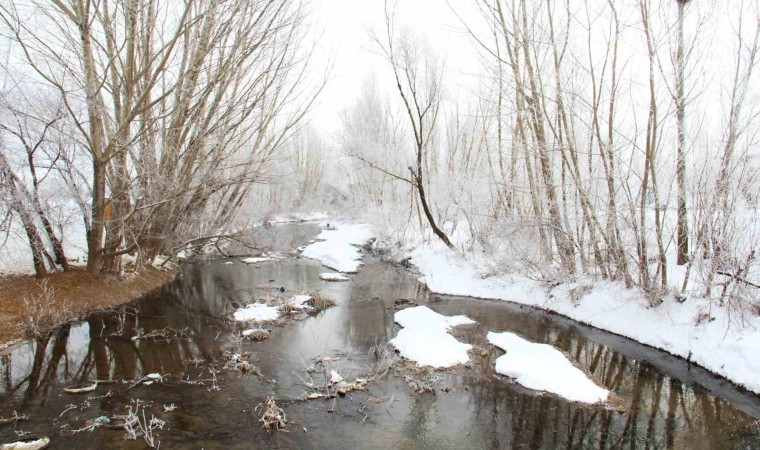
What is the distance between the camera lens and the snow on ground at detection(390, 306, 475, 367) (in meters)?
6.82

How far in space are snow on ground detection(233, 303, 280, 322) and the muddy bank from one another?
2.89 meters

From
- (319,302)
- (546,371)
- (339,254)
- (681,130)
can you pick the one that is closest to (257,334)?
(319,302)

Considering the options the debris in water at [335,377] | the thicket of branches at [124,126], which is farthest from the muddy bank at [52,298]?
the debris in water at [335,377]

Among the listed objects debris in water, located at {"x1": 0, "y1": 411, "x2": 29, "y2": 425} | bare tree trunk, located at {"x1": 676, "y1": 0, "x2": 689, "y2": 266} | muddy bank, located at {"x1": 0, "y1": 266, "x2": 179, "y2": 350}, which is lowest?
debris in water, located at {"x1": 0, "y1": 411, "x2": 29, "y2": 425}

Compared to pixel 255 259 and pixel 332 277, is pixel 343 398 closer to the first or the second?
pixel 332 277

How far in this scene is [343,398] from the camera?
5.53m

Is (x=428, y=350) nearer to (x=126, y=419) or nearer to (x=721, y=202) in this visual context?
(x=126, y=419)

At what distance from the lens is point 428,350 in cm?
707

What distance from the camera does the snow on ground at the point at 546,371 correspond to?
18.7 feet

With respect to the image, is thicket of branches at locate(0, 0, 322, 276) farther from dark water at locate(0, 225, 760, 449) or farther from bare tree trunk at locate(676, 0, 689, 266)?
bare tree trunk at locate(676, 0, 689, 266)

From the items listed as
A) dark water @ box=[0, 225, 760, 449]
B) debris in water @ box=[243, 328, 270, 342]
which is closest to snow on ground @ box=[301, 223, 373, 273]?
dark water @ box=[0, 225, 760, 449]

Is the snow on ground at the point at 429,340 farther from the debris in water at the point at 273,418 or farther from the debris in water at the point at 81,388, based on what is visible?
the debris in water at the point at 81,388

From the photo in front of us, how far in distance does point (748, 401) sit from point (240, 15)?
10646 millimetres

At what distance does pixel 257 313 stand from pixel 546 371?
19.2 feet
